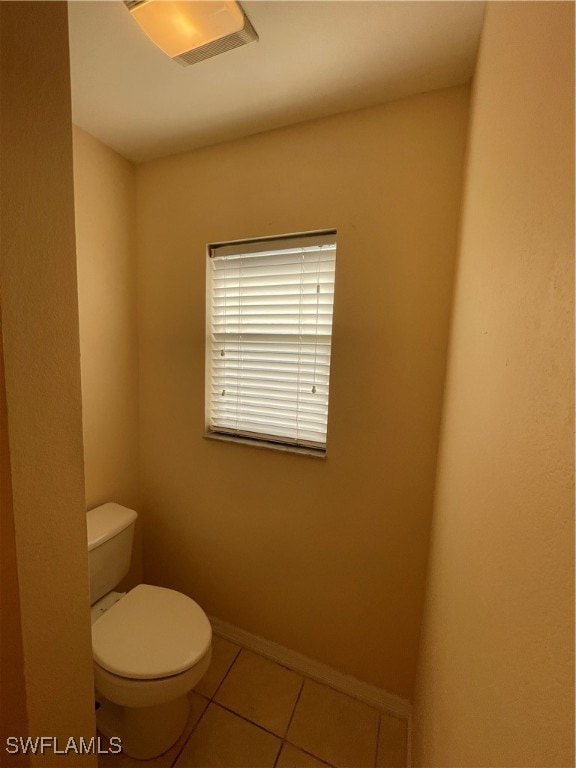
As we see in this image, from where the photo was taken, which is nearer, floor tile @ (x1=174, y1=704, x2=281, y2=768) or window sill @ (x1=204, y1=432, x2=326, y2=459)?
floor tile @ (x1=174, y1=704, x2=281, y2=768)

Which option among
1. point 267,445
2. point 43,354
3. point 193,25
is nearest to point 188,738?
point 267,445

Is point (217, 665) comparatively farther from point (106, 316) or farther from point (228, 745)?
point (106, 316)

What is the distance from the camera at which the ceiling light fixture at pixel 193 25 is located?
2.73 feet

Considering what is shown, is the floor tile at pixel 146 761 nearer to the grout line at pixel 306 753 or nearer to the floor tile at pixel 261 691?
the floor tile at pixel 261 691

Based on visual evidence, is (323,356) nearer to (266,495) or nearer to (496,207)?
(266,495)

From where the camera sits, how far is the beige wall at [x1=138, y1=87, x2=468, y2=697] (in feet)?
3.82

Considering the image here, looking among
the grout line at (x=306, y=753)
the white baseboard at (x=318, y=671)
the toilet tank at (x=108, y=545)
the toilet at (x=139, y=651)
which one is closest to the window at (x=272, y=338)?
the toilet tank at (x=108, y=545)

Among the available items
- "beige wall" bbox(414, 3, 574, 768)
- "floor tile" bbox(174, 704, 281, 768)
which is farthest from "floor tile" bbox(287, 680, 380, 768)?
"beige wall" bbox(414, 3, 574, 768)

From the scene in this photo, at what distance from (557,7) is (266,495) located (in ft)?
5.09

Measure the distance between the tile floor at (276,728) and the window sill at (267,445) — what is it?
1074 mm

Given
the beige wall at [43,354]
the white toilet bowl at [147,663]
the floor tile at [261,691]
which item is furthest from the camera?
the floor tile at [261,691]

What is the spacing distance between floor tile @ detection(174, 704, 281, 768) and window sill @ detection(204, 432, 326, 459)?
1.11 meters

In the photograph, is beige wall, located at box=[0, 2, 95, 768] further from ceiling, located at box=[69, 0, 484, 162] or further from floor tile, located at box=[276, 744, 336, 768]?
floor tile, located at box=[276, 744, 336, 768]

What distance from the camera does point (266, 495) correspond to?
150cm
